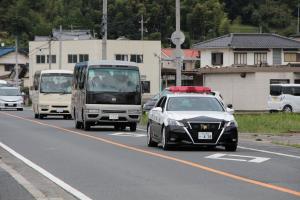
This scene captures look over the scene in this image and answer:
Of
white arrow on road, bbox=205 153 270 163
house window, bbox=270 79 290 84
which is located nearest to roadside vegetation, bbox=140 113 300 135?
white arrow on road, bbox=205 153 270 163

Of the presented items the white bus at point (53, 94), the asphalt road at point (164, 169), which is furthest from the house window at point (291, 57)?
the asphalt road at point (164, 169)

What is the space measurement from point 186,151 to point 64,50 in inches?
3042

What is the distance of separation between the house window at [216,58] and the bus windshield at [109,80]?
49123mm

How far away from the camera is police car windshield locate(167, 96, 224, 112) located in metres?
21.2

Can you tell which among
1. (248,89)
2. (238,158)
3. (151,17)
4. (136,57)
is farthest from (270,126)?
(151,17)

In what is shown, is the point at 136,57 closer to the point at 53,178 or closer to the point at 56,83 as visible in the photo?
the point at 56,83

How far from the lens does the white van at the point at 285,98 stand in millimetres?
55225

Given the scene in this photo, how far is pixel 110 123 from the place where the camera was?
3178 centimetres

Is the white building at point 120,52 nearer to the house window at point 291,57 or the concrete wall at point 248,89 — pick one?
the house window at point 291,57

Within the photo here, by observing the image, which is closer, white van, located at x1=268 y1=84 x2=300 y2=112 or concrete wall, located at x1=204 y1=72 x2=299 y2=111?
white van, located at x1=268 y1=84 x2=300 y2=112

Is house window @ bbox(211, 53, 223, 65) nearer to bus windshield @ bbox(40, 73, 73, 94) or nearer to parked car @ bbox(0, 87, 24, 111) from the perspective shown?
parked car @ bbox(0, 87, 24, 111)

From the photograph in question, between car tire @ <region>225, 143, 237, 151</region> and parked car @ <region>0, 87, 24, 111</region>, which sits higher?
parked car @ <region>0, 87, 24, 111</region>

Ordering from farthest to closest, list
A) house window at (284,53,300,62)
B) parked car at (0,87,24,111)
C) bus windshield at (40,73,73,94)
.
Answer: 1. house window at (284,53,300,62)
2. parked car at (0,87,24,111)
3. bus windshield at (40,73,73,94)

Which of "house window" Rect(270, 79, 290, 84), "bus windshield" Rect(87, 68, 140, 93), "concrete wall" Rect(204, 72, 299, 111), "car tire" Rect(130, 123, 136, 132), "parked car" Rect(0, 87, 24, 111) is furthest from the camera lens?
"house window" Rect(270, 79, 290, 84)
